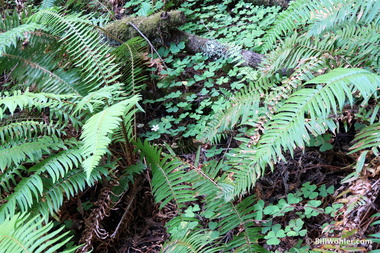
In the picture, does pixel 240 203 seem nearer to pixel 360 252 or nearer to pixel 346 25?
pixel 360 252

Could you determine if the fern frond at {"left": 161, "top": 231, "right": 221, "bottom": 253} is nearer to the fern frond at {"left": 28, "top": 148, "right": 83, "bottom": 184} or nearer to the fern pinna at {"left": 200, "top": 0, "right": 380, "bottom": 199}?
the fern pinna at {"left": 200, "top": 0, "right": 380, "bottom": 199}

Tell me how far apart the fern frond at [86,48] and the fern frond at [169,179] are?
2.59 feet

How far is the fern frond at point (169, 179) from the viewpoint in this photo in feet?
6.91

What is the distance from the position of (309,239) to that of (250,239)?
1.05 feet

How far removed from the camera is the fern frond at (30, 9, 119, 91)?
107 inches

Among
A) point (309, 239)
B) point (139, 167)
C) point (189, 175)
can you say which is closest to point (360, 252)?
point (309, 239)

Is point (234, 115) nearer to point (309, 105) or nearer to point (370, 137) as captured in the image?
point (309, 105)

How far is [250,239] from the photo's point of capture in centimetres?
182

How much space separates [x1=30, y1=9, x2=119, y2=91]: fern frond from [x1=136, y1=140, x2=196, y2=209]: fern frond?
79cm

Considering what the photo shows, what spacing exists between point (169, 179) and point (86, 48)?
1.42 meters

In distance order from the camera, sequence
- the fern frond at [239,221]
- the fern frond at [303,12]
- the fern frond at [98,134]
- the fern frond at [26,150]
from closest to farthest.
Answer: the fern frond at [98,134], the fern frond at [239,221], the fern frond at [26,150], the fern frond at [303,12]

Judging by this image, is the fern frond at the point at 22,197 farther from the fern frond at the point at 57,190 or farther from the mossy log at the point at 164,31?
the mossy log at the point at 164,31

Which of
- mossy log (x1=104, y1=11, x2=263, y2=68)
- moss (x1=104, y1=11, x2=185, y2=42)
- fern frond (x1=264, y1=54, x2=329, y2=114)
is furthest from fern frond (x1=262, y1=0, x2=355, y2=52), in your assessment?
moss (x1=104, y1=11, x2=185, y2=42)

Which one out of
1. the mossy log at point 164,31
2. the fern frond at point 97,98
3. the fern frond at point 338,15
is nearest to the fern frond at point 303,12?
the fern frond at point 338,15
